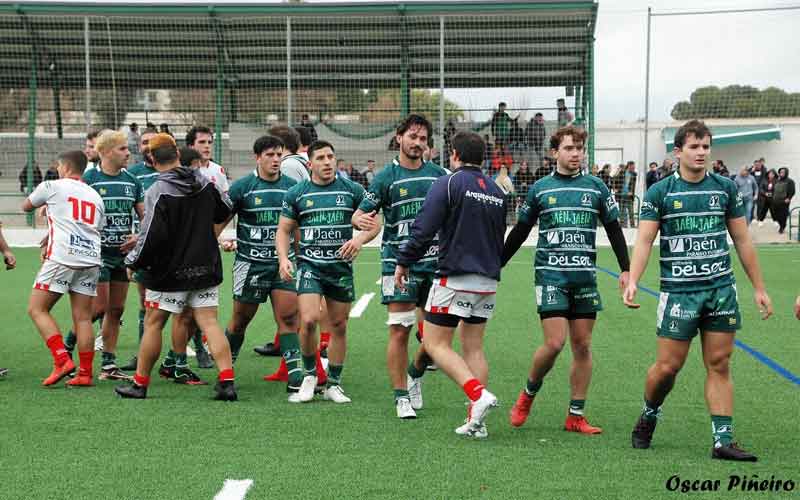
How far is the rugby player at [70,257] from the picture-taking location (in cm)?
777

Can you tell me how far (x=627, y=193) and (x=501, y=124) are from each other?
3.95 m

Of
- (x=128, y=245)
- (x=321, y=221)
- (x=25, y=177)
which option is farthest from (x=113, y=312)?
(x=25, y=177)

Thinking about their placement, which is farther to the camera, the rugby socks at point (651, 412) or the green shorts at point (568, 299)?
the green shorts at point (568, 299)

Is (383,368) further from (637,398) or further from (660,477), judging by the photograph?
(660,477)

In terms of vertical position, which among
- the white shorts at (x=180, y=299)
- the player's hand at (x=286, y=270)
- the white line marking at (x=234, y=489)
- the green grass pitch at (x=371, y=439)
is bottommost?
the green grass pitch at (x=371, y=439)

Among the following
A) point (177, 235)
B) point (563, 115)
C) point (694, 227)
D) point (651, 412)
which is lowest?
point (651, 412)

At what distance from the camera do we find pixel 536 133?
25.2 meters

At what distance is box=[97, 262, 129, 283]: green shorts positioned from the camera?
846 cm

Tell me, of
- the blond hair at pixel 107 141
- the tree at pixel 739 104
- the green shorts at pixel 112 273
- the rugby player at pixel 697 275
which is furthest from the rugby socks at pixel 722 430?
the tree at pixel 739 104

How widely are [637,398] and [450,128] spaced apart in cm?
1892

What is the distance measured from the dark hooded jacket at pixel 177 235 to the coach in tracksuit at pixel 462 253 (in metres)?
1.85

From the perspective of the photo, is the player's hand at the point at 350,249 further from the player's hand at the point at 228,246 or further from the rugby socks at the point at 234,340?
the rugby socks at the point at 234,340

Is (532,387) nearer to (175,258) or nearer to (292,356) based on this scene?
(292,356)

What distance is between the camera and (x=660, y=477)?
5121 mm
